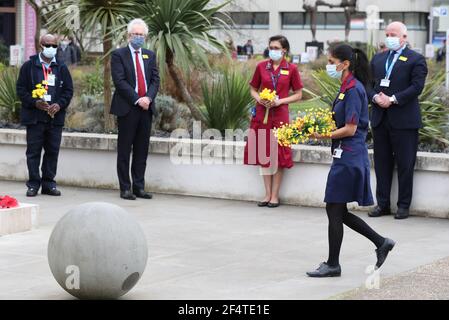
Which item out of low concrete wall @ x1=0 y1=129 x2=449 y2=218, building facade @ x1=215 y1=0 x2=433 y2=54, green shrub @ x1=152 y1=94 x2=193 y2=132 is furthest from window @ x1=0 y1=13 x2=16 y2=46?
low concrete wall @ x1=0 y1=129 x2=449 y2=218

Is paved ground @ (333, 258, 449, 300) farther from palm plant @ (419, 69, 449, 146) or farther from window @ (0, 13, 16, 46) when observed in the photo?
window @ (0, 13, 16, 46)

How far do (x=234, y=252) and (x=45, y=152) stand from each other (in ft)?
14.0

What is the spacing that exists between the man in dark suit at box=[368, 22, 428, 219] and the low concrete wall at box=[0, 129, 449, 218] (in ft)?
0.83

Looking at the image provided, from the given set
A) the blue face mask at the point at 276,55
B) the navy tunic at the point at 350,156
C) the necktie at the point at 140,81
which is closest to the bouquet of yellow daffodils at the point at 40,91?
the necktie at the point at 140,81

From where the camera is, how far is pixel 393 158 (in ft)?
38.8

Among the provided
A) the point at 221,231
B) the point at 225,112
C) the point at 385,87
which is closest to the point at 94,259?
the point at 221,231

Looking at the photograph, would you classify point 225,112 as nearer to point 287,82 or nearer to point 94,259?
point 287,82

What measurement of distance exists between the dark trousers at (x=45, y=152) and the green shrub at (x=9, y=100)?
3.17 meters

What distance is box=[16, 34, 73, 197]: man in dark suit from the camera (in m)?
12.7

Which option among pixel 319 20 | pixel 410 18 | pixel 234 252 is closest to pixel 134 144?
pixel 234 252

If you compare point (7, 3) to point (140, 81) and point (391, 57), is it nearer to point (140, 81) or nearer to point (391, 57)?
point (140, 81)

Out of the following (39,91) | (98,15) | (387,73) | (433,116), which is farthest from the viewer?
(98,15)

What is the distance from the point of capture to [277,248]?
9.84m

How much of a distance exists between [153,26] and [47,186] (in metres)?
3.02
